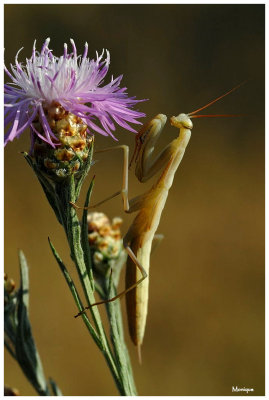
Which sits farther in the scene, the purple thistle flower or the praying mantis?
the praying mantis

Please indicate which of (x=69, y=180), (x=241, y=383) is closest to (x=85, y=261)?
(x=69, y=180)

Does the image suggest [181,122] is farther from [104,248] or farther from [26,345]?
[26,345]

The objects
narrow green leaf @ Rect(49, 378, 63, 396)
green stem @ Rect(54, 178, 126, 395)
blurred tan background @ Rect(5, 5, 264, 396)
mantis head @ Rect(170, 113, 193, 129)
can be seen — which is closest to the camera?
green stem @ Rect(54, 178, 126, 395)

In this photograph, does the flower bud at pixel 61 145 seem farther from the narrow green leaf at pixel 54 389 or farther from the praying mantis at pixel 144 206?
the narrow green leaf at pixel 54 389

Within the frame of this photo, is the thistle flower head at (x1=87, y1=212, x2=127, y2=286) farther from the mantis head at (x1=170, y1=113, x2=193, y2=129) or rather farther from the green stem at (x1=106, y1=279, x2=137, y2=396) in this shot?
the mantis head at (x1=170, y1=113, x2=193, y2=129)

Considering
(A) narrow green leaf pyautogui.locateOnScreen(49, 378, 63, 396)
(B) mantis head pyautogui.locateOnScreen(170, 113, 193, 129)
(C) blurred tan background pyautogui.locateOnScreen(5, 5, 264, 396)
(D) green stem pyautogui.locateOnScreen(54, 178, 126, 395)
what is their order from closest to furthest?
(D) green stem pyautogui.locateOnScreen(54, 178, 126, 395) → (A) narrow green leaf pyautogui.locateOnScreen(49, 378, 63, 396) → (B) mantis head pyautogui.locateOnScreen(170, 113, 193, 129) → (C) blurred tan background pyautogui.locateOnScreen(5, 5, 264, 396)

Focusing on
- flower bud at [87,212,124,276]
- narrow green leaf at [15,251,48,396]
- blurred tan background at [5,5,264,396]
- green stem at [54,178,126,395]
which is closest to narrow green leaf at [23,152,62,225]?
green stem at [54,178,126,395]

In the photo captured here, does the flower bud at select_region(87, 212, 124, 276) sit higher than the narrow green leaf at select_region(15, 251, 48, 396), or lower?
higher
